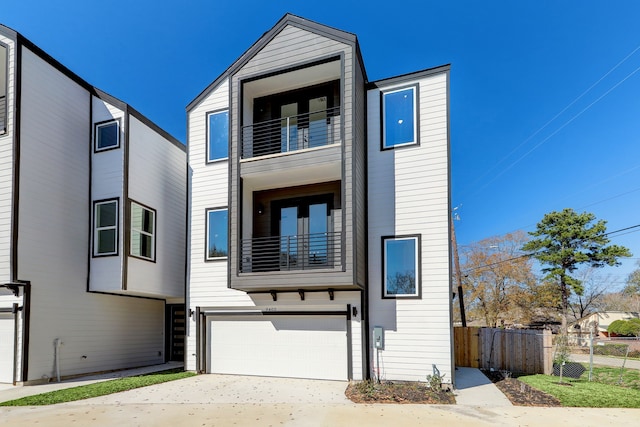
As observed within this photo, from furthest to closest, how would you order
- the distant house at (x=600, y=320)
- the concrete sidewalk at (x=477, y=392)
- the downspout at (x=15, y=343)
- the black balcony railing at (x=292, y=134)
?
the distant house at (x=600, y=320)
the black balcony railing at (x=292, y=134)
the downspout at (x=15, y=343)
the concrete sidewalk at (x=477, y=392)

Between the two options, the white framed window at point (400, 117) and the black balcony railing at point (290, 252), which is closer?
the black balcony railing at point (290, 252)

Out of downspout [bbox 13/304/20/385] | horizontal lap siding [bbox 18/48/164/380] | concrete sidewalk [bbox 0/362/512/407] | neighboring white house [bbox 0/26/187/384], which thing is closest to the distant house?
concrete sidewalk [bbox 0/362/512/407]

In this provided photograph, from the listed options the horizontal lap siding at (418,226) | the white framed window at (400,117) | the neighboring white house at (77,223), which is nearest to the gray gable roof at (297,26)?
the white framed window at (400,117)

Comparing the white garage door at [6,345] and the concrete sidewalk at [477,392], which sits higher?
the white garage door at [6,345]

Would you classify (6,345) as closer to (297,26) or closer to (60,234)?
(60,234)

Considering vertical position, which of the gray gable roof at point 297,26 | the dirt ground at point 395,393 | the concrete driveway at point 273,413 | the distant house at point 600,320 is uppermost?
the gray gable roof at point 297,26

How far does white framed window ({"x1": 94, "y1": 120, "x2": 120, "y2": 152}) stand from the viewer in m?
11.3

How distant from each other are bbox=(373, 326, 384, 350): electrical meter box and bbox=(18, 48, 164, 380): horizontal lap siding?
801cm

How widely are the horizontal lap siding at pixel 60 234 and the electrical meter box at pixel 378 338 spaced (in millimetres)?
8011

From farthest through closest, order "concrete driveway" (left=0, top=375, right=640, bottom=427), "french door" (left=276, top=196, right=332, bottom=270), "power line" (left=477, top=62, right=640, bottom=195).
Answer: "power line" (left=477, top=62, right=640, bottom=195) → "french door" (left=276, top=196, right=332, bottom=270) → "concrete driveway" (left=0, top=375, right=640, bottom=427)

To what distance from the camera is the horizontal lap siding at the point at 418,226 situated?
8.98 m

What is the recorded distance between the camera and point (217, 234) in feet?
36.8

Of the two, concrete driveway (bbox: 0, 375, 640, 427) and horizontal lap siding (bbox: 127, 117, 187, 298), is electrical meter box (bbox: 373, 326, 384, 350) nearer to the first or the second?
concrete driveway (bbox: 0, 375, 640, 427)

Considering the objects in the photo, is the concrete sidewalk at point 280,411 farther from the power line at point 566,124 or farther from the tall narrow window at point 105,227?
the power line at point 566,124
